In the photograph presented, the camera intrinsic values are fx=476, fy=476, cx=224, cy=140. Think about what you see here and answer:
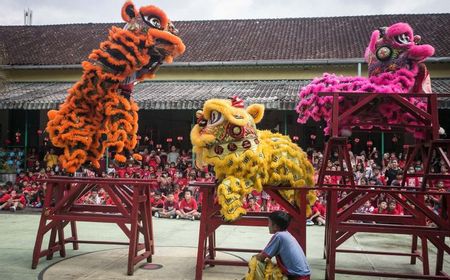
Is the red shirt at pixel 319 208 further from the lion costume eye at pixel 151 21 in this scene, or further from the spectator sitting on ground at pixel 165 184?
the lion costume eye at pixel 151 21

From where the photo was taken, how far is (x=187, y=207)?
11.9 m

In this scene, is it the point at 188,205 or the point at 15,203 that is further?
the point at 15,203

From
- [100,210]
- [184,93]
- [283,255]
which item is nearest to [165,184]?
[184,93]

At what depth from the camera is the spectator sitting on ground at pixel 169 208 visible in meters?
12.0

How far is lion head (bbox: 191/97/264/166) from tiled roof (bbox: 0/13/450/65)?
1193cm

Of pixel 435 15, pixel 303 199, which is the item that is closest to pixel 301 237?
pixel 303 199

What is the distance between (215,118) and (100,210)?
2.42 m

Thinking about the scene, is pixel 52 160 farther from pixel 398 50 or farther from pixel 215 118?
pixel 398 50

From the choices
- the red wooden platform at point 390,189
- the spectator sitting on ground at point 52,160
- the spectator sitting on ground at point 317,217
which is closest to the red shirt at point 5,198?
the spectator sitting on ground at point 52,160

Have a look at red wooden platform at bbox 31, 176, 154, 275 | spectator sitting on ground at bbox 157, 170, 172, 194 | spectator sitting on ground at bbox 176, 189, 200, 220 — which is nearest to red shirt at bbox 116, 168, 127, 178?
spectator sitting on ground at bbox 157, 170, 172, 194

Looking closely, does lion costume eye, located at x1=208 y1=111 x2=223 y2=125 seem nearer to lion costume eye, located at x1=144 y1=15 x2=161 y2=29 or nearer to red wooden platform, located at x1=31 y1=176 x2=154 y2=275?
red wooden platform, located at x1=31 y1=176 x2=154 y2=275

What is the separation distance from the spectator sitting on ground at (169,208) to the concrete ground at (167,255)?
4.75ft

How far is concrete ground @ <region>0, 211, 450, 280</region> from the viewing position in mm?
6043

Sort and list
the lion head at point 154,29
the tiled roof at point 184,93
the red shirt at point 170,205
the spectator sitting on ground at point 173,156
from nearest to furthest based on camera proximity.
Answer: the lion head at point 154,29, the red shirt at point 170,205, the tiled roof at point 184,93, the spectator sitting on ground at point 173,156
